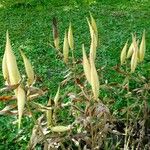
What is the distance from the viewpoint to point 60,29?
9.16 meters

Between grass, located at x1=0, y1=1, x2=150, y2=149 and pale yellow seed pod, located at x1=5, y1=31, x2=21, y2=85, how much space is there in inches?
92.2

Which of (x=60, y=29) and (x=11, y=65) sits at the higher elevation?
(x=60, y=29)

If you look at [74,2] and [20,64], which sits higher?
[74,2]

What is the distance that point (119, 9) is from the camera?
426 inches

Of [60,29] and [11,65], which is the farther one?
[60,29]

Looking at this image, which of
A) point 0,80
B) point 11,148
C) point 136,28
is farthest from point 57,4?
point 11,148

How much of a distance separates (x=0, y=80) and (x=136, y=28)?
3.68 m

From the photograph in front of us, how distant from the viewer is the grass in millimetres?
6538

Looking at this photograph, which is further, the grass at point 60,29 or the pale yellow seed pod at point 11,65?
the grass at point 60,29

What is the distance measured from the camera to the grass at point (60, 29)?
6.54m

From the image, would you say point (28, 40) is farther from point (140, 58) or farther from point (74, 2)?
point (140, 58)

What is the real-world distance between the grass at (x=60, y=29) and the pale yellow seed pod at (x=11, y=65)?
234 centimetres

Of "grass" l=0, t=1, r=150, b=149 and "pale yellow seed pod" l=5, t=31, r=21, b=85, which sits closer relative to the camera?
"pale yellow seed pod" l=5, t=31, r=21, b=85

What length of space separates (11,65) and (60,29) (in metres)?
7.17
